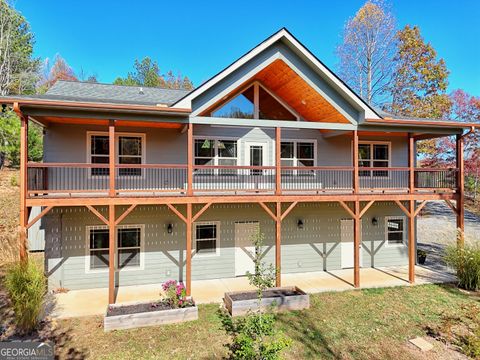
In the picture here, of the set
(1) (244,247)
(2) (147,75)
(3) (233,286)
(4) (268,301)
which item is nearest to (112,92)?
(1) (244,247)

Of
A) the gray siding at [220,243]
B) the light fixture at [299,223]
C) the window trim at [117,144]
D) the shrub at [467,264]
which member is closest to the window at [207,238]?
the gray siding at [220,243]

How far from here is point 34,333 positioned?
23.5ft

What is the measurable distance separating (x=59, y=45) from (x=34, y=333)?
50.2 metres

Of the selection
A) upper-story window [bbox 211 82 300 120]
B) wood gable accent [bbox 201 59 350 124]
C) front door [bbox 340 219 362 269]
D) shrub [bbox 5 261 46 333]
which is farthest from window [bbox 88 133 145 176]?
front door [bbox 340 219 362 269]

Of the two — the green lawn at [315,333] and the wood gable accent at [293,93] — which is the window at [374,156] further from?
the green lawn at [315,333]

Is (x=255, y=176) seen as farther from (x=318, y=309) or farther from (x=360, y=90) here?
(x=360, y=90)

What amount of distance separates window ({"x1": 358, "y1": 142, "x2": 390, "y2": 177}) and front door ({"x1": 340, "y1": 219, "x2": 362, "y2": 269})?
2.48 metres

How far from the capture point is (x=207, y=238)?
38.4 ft

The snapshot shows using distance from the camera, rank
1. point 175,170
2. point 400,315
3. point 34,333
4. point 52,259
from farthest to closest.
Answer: point 175,170
point 52,259
point 400,315
point 34,333

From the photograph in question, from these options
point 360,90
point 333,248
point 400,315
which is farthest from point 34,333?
point 360,90

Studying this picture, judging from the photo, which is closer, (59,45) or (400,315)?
(400,315)

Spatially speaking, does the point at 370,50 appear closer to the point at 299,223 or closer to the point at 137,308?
the point at 299,223

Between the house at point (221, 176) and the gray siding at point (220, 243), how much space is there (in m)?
0.04

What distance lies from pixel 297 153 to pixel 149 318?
832cm
